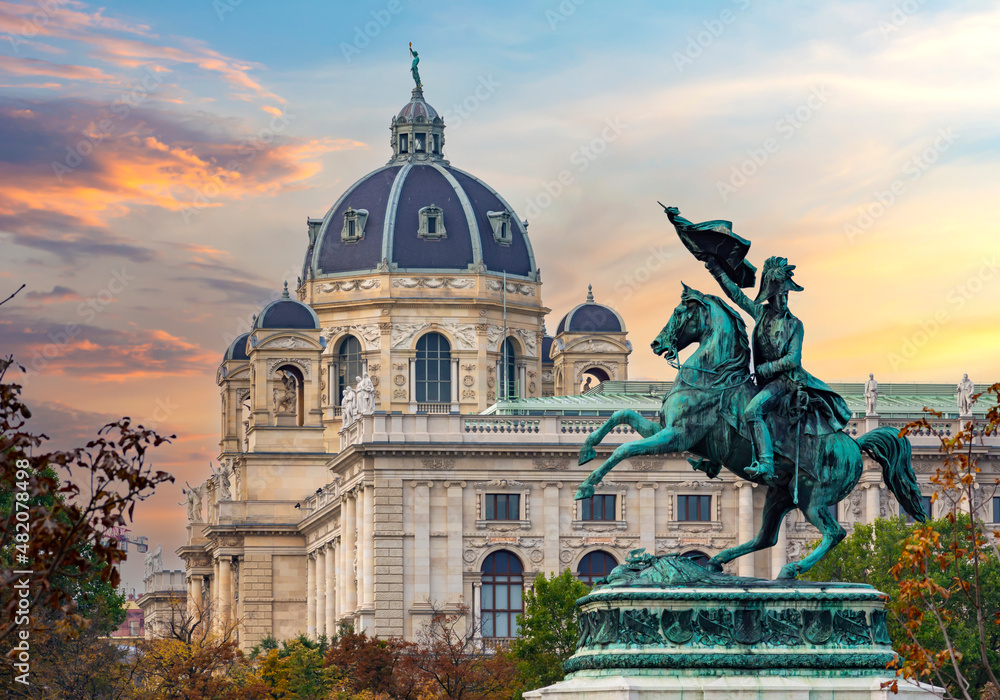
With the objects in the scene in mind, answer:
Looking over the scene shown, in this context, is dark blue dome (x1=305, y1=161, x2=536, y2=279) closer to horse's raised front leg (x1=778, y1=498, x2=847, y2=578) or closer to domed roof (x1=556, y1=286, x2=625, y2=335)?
domed roof (x1=556, y1=286, x2=625, y2=335)

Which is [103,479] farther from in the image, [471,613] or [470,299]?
[470,299]

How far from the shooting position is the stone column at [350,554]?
10600cm

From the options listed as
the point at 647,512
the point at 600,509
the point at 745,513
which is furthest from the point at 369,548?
the point at 745,513

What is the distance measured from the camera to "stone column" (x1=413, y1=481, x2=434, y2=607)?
101m

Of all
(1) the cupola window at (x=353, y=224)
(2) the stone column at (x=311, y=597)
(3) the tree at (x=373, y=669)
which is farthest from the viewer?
(1) the cupola window at (x=353, y=224)

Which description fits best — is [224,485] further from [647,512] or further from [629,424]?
[629,424]

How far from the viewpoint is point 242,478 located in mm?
128500

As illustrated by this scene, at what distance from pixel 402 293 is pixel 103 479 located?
105 meters

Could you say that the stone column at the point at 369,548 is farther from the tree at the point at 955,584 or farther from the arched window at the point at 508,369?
the arched window at the point at 508,369

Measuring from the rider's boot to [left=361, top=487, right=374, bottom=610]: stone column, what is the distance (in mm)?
71107

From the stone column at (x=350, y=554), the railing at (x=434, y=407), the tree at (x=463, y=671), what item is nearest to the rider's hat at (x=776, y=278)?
the tree at (x=463, y=671)

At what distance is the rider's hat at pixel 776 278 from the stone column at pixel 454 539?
70630 millimetres

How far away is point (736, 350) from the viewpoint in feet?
102

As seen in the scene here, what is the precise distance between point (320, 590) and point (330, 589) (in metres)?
4.62
